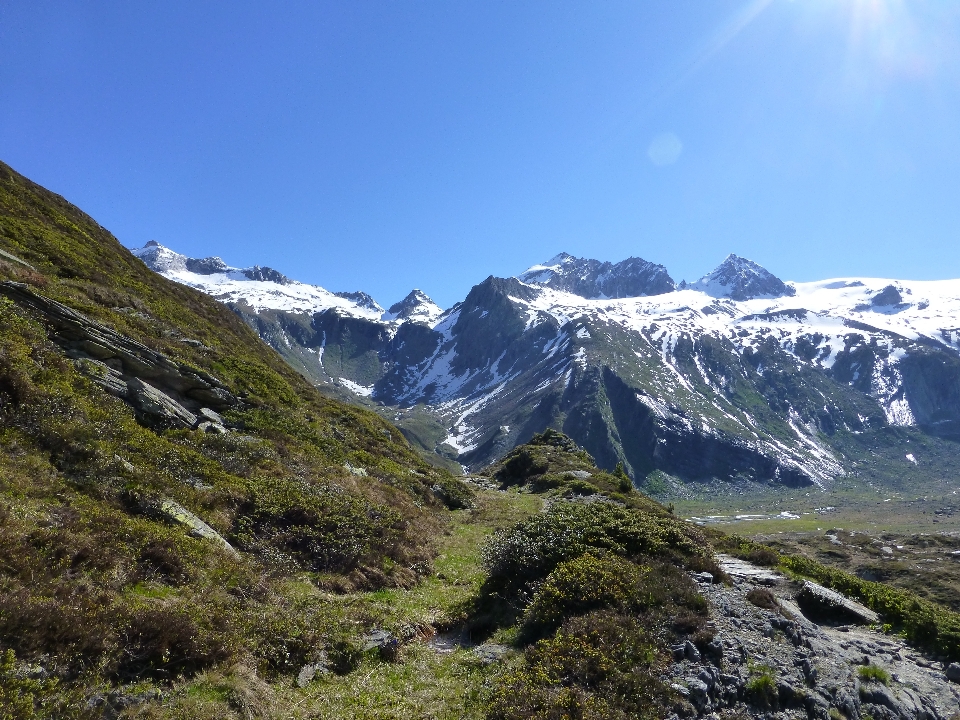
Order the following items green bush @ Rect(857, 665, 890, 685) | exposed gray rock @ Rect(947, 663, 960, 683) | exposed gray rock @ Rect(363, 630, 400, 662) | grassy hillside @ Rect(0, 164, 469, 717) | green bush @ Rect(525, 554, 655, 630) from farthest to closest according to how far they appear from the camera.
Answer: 1. green bush @ Rect(525, 554, 655, 630)
2. exposed gray rock @ Rect(363, 630, 400, 662)
3. exposed gray rock @ Rect(947, 663, 960, 683)
4. green bush @ Rect(857, 665, 890, 685)
5. grassy hillside @ Rect(0, 164, 469, 717)

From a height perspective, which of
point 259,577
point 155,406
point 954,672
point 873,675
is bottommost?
point 954,672

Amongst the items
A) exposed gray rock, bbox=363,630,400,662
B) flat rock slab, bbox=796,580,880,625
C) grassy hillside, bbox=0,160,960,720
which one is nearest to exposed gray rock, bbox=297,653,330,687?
grassy hillside, bbox=0,160,960,720

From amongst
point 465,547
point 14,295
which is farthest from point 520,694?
point 14,295

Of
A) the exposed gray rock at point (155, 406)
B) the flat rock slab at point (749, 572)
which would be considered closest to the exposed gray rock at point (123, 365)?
the exposed gray rock at point (155, 406)

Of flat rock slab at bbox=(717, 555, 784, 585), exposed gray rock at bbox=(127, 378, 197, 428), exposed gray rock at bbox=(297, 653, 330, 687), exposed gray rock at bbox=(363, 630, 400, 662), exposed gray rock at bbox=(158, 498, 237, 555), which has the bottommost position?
exposed gray rock at bbox=(363, 630, 400, 662)

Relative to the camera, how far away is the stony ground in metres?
9.67

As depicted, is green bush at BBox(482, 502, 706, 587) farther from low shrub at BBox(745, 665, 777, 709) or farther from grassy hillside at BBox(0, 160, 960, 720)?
low shrub at BBox(745, 665, 777, 709)

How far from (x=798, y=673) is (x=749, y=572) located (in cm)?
697

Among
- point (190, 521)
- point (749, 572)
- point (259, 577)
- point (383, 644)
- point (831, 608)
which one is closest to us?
point (383, 644)

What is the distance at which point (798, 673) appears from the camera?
10414 mm

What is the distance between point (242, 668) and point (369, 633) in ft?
12.5

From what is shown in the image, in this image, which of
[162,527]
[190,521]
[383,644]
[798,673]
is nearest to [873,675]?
[798,673]

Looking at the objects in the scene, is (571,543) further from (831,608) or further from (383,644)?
(831,608)

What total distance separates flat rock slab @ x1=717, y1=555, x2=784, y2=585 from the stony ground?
2.47m
